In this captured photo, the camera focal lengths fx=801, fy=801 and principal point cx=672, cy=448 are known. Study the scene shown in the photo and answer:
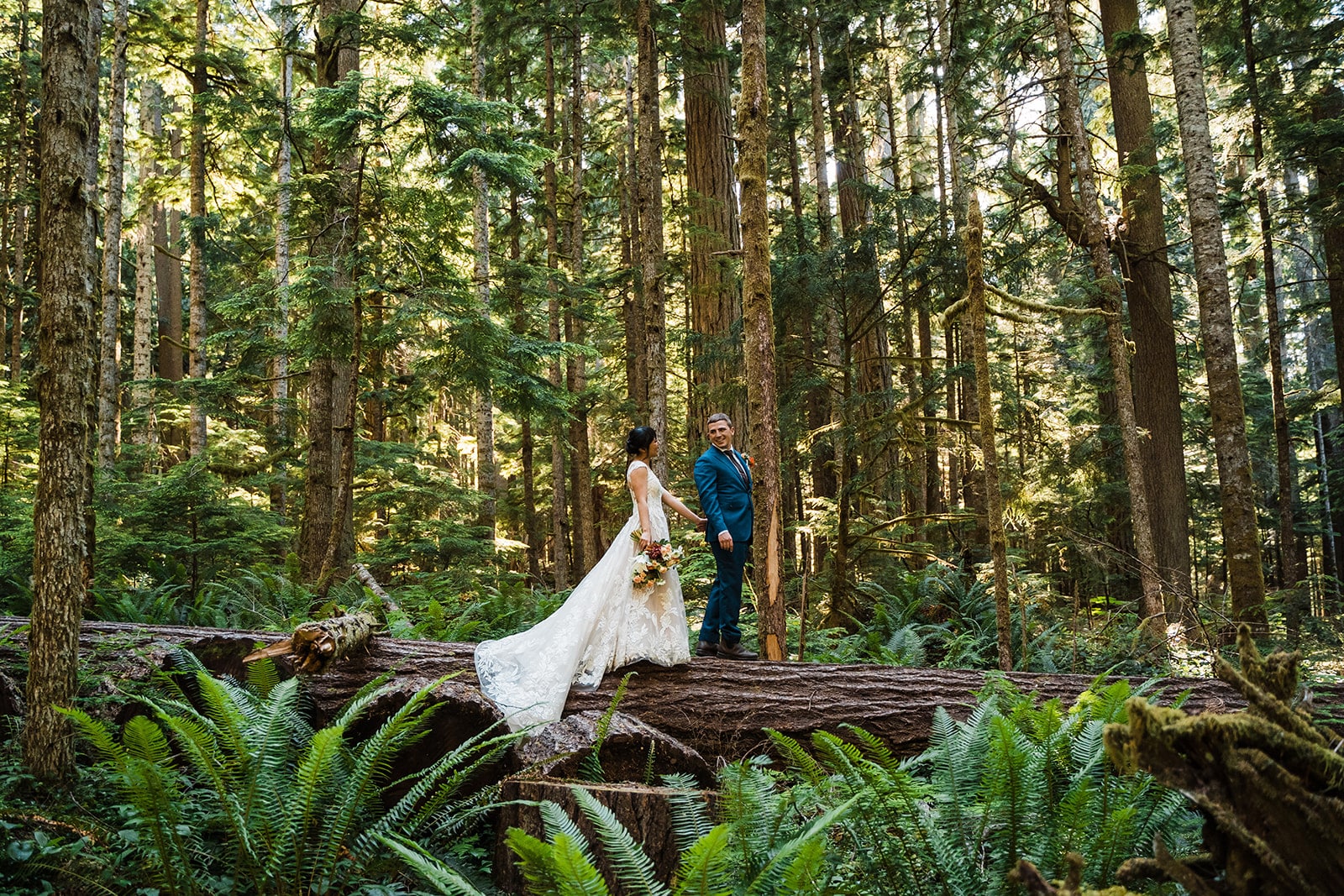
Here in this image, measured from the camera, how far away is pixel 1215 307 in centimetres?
919

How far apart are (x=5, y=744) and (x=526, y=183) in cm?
739

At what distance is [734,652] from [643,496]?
151cm

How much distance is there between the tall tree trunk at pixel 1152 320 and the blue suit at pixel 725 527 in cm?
745

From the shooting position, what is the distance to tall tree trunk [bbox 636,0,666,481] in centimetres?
1032

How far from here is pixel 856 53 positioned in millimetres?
16844

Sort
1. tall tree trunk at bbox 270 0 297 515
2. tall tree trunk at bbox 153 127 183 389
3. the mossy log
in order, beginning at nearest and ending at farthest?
the mossy log, tall tree trunk at bbox 270 0 297 515, tall tree trunk at bbox 153 127 183 389

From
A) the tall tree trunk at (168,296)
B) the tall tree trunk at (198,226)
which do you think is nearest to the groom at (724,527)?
the tall tree trunk at (198,226)

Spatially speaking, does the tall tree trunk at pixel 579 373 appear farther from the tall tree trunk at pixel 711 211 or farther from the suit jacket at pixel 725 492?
the suit jacket at pixel 725 492

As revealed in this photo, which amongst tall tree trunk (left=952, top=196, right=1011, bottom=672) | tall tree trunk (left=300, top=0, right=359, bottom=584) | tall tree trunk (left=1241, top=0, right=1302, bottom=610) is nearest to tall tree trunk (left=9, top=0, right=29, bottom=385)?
tall tree trunk (left=300, top=0, right=359, bottom=584)

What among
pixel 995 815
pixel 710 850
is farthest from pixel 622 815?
pixel 995 815

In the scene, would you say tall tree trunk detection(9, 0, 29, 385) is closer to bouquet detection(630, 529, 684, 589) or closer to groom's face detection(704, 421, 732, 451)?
groom's face detection(704, 421, 732, 451)

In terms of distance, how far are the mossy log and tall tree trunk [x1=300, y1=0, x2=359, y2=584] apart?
9.33m

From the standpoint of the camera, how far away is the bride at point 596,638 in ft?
18.4

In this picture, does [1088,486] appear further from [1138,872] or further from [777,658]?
[1138,872]
